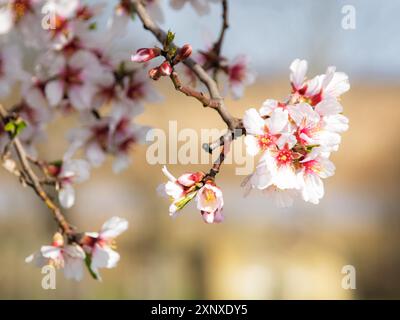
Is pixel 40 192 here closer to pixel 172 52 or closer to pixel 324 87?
pixel 172 52

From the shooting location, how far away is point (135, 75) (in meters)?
1.48

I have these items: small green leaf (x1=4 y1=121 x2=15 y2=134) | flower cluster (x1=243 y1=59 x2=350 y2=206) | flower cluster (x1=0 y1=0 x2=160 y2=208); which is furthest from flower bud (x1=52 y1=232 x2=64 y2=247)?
flower cluster (x1=243 y1=59 x2=350 y2=206)

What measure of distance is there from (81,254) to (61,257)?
0.05m

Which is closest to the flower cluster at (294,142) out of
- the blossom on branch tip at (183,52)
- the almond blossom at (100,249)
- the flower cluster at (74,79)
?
the blossom on branch tip at (183,52)

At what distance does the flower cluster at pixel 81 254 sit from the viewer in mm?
1258

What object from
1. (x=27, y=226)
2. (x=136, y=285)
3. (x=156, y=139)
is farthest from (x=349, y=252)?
(x=156, y=139)

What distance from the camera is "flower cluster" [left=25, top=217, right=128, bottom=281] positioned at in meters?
1.26

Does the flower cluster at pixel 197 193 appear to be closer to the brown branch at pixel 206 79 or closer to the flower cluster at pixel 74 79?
the brown branch at pixel 206 79

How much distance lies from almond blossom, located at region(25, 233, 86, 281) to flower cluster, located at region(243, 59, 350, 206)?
1.49 ft

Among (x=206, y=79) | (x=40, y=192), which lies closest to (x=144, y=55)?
(x=206, y=79)

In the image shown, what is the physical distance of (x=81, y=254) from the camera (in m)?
1.25

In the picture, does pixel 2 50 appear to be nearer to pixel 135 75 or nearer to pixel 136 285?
pixel 135 75

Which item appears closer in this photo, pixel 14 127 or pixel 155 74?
pixel 155 74

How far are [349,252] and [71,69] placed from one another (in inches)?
164
